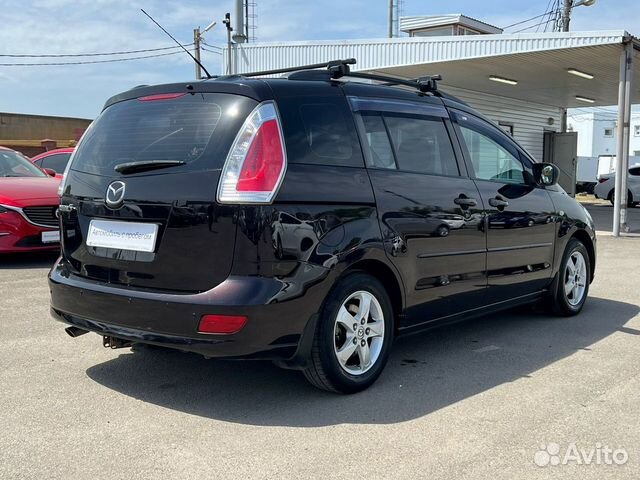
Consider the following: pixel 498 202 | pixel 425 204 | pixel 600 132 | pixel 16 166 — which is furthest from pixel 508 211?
pixel 600 132

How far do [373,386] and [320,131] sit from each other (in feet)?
5.17

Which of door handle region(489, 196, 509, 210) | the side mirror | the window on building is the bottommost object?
door handle region(489, 196, 509, 210)

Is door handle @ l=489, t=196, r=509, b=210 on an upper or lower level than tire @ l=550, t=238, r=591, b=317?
upper

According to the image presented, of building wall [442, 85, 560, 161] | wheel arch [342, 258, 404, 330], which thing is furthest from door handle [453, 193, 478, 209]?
building wall [442, 85, 560, 161]

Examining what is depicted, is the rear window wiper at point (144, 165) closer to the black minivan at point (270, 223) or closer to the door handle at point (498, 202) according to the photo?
the black minivan at point (270, 223)

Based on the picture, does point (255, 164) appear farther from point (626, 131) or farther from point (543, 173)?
point (626, 131)

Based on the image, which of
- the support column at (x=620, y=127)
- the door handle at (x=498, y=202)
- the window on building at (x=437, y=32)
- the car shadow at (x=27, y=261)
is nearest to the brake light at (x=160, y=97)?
the door handle at (x=498, y=202)

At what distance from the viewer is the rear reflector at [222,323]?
3311 mm

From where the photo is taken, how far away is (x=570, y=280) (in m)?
6.03

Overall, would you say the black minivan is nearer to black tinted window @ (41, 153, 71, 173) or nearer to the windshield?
the windshield

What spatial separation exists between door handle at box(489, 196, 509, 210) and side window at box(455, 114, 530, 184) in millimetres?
176

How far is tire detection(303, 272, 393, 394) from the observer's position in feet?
12.0

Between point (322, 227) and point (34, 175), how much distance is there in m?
7.04

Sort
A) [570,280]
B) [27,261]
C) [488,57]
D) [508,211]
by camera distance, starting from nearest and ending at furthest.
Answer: [508,211], [570,280], [27,261], [488,57]
